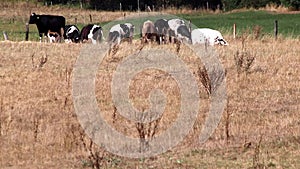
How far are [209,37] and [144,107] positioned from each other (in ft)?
46.3

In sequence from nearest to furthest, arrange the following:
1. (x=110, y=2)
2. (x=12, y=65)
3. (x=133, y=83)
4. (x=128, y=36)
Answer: (x=133, y=83) < (x=12, y=65) < (x=128, y=36) < (x=110, y=2)

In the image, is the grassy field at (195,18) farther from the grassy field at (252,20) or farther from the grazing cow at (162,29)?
the grazing cow at (162,29)

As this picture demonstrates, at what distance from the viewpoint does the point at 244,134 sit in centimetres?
1095

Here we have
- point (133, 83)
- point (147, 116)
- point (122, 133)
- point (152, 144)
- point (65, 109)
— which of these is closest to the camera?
point (152, 144)

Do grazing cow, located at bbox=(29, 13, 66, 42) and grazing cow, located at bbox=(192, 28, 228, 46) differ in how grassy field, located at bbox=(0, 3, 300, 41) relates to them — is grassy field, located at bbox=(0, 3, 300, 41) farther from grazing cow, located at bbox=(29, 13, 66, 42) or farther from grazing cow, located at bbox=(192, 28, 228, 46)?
grazing cow, located at bbox=(192, 28, 228, 46)

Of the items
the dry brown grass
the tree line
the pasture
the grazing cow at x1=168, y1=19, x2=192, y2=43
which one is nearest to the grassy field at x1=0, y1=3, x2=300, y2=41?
the tree line

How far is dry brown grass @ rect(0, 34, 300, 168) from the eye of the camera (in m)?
9.57

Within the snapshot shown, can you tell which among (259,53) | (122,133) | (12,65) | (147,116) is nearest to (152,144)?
(122,133)

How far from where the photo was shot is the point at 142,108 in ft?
41.8

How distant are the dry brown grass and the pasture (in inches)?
0.5

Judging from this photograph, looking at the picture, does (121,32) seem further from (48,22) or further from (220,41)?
(48,22)

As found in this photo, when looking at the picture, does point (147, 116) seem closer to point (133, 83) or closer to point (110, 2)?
point (133, 83)

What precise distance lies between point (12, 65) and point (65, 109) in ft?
18.6

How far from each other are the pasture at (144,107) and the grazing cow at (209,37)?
14.1 feet
